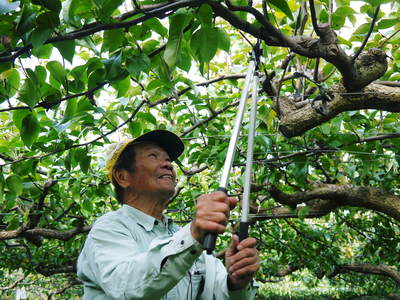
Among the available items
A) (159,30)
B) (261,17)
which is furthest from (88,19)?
(261,17)

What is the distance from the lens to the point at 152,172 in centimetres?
171

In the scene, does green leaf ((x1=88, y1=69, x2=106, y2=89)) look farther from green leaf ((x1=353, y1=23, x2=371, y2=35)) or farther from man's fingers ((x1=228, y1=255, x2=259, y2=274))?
green leaf ((x1=353, y1=23, x2=371, y2=35))

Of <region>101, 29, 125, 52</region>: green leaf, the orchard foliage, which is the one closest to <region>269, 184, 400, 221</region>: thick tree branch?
the orchard foliage

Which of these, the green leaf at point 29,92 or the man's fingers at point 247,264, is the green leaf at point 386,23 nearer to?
the man's fingers at point 247,264

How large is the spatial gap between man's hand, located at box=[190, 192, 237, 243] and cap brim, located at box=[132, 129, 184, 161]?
3.00 ft

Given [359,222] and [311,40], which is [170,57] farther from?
[359,222]

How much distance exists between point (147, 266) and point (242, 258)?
0.25 meters

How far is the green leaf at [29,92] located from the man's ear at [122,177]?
1.72 ft

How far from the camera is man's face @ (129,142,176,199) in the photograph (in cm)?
166

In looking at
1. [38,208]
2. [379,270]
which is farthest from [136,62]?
[379,270]

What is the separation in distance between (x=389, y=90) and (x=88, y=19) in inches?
38.6

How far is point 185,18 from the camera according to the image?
112 centimetres

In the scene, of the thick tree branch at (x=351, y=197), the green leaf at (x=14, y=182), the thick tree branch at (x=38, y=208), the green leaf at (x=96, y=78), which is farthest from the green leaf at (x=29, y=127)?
the thick tree branch at (x=38, y=208)

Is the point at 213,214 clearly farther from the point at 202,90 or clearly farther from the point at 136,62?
the point at 202,90
